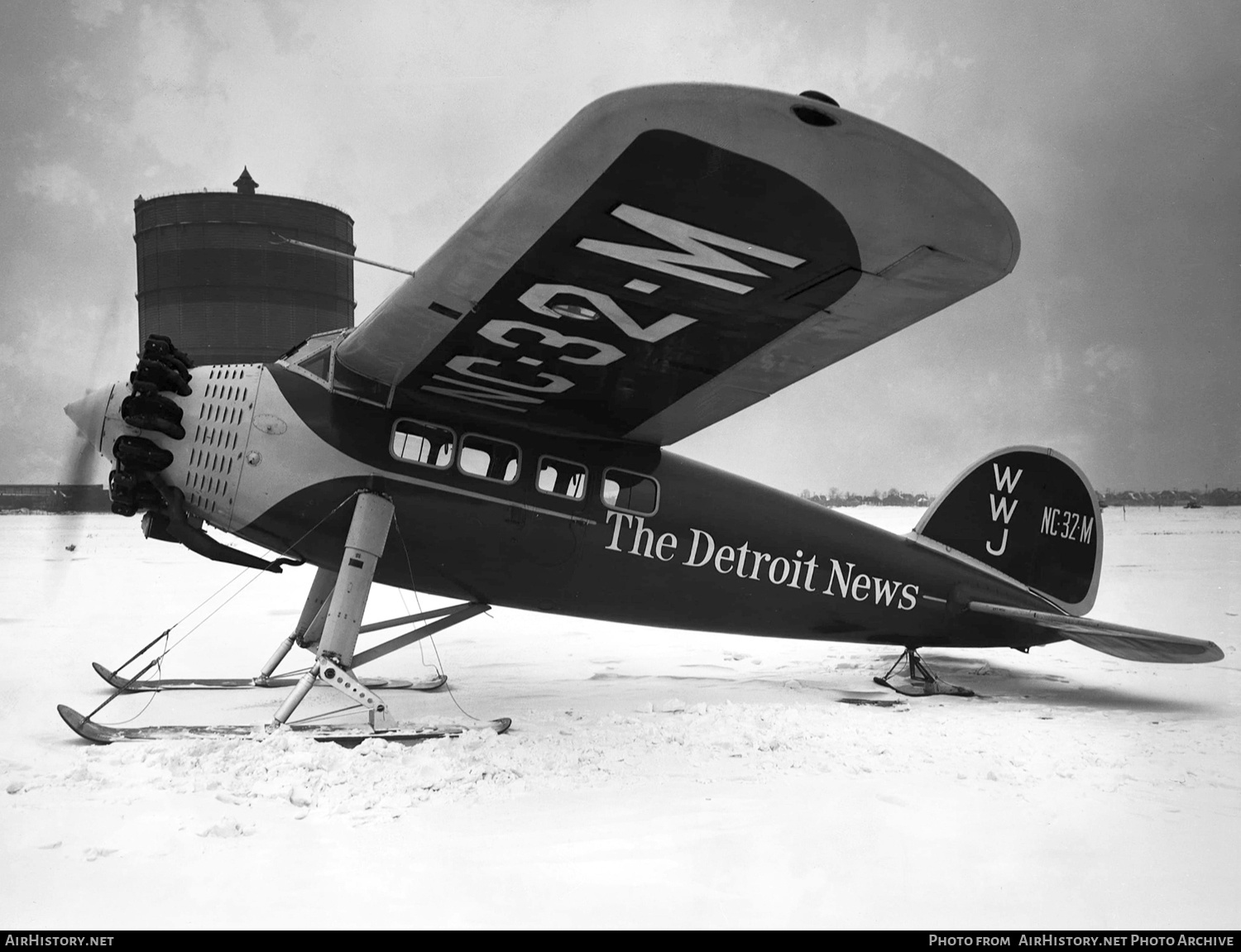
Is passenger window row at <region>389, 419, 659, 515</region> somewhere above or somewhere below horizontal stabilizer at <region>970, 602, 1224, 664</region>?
above

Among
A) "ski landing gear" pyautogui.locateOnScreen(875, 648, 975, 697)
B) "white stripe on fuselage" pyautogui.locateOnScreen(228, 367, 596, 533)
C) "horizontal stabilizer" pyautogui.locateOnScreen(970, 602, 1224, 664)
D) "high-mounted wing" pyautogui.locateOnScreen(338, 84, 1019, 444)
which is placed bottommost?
"ski landing gear" pyautogui.locateOnScreen(875, 648, 975, 697)

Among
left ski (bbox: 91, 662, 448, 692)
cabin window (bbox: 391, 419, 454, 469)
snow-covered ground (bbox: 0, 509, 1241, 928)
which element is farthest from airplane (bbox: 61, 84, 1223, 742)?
snow-covered ground (bbox: 0, 509, 1241, 928)

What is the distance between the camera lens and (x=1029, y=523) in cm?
731

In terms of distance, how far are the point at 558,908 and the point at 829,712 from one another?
3507 millimetres

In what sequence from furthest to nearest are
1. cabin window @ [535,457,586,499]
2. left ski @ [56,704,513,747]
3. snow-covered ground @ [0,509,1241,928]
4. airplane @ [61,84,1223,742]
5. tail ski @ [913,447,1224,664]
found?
1. tail ski @ [913,447,1224,664]
2. cabin window @ [535,457,586,499]
3. left ski @ [56,704,513,747]
4. airplane @ [61,84,1223,742]
5. snow-covered ground @ [0,509,1241,928]

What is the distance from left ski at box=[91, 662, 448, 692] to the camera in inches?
243

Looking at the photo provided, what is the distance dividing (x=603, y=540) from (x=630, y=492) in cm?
44

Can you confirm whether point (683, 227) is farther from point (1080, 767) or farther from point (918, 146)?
point (1080, 767)

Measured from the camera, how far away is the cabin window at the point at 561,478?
5.87 metres

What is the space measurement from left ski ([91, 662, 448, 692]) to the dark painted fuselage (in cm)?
142

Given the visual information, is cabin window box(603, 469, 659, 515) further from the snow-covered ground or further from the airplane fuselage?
the snow-covered ground

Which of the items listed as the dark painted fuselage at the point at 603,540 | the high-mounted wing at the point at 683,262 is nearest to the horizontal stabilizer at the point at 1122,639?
the dark painted fuselage at the point at 603,540

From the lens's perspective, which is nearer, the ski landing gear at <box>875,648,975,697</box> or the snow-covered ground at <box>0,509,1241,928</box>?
the snow-covered ground at <box>0,509,1241,928</box>
